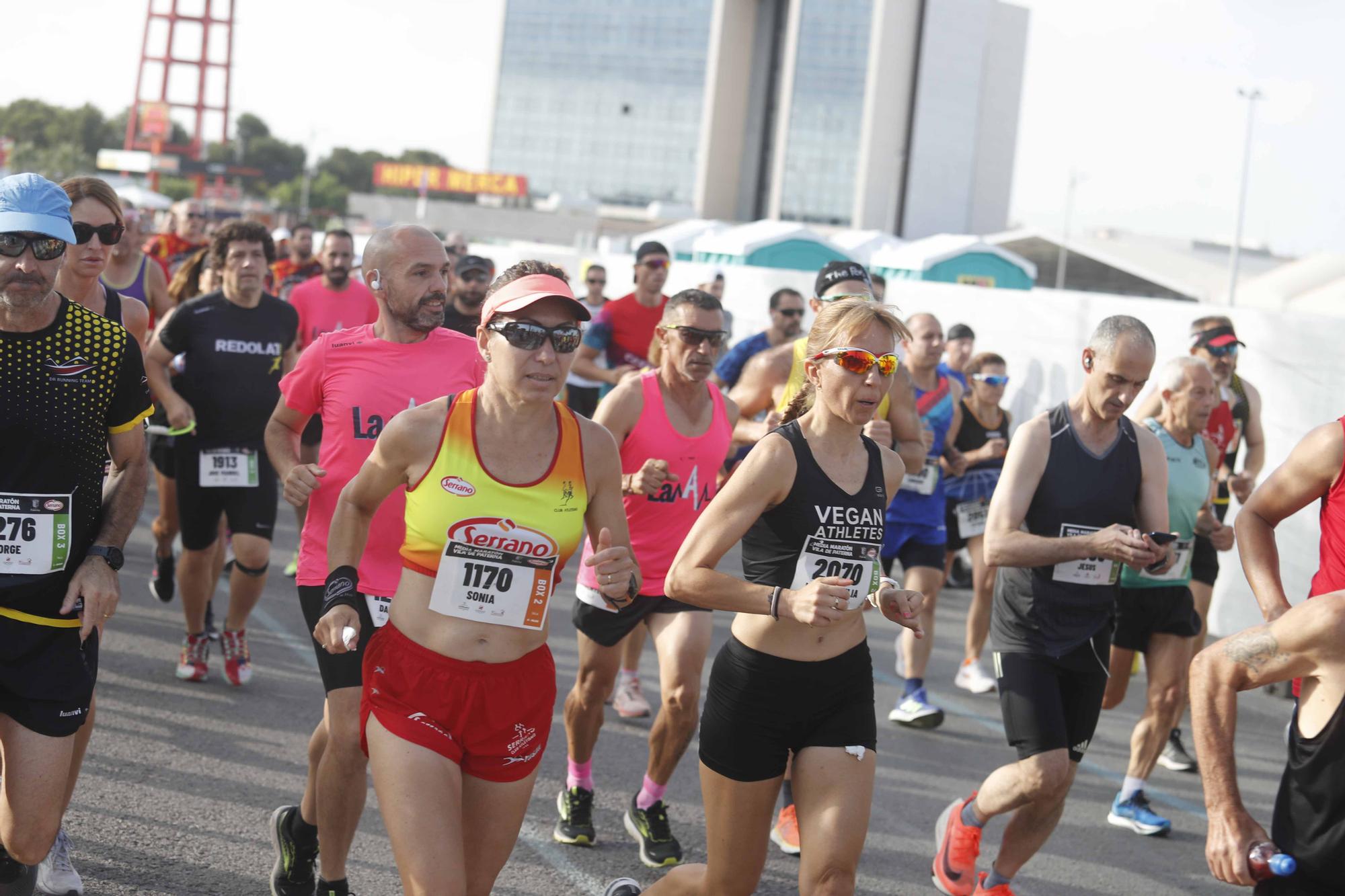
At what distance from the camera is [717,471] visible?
5.34 meters

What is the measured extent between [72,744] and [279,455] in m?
1.26

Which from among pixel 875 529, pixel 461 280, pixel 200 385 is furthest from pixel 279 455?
pixel 461 280

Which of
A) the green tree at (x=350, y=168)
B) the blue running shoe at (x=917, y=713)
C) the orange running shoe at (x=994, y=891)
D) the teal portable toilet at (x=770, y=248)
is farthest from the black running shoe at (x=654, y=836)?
the green tree at (x=350, y=168)

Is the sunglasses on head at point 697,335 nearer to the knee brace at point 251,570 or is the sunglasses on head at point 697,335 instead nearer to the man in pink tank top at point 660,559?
the man in pink tank top at point 660,559

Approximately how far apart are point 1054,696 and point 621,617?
1583mm

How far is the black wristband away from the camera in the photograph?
327 cm

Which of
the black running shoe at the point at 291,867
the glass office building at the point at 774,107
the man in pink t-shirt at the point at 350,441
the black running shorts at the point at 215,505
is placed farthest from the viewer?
the glass office building at the point at 774,107

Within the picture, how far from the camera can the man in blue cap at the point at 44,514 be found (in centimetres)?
336

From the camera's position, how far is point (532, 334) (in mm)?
3264

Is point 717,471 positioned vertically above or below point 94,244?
below

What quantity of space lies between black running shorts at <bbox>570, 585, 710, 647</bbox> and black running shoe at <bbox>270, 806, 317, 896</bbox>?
132 centimetres

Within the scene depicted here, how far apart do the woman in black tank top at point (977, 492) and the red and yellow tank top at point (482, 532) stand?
15.3 ft

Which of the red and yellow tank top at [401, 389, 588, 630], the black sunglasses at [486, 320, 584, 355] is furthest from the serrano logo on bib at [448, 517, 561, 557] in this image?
the black sunglasses at [486, 320, 584, 355]

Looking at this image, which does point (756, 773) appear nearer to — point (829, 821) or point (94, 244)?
point (829, 821)
